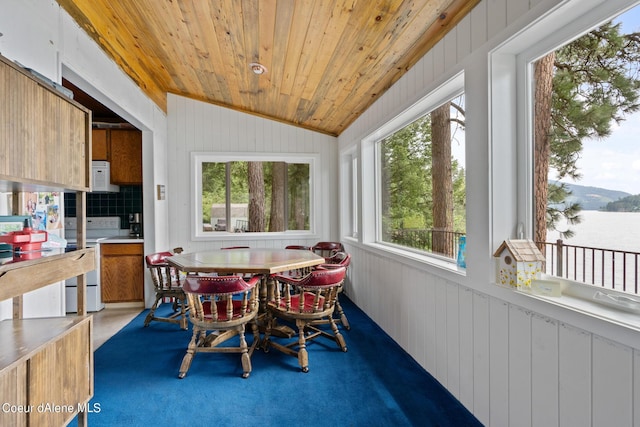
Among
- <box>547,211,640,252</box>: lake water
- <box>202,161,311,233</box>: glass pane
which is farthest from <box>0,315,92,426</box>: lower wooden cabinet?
<box>202,161,311,233</box>: glass pane

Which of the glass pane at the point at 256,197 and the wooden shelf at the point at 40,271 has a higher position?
the glass pane at the point at 256,197

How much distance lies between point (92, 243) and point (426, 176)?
400 centimetres

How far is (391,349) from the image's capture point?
8.87 ft

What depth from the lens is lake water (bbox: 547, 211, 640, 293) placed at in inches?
46.8

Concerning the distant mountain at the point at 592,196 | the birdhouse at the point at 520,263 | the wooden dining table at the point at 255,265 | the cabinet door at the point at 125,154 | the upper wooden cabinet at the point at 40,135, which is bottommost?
the wooden dining table at the point at 255,265

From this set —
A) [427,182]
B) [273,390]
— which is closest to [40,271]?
[273,390]

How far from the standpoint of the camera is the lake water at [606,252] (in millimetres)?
1189

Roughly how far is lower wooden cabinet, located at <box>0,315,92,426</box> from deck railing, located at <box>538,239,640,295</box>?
2.32 meters

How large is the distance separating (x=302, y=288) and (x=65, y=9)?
8.42 feet

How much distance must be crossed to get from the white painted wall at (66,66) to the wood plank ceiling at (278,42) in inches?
6.2

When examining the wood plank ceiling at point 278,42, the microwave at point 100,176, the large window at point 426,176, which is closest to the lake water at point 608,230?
the large window at point 426,176

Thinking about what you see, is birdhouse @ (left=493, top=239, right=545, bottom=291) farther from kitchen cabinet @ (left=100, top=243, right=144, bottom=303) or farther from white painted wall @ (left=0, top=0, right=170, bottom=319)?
kitchen cabinet @ (left=100, top=243, right=144, bottom=303)

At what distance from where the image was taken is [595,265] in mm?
1335

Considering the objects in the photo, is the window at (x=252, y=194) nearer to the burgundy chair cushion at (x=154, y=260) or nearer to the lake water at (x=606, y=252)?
the burgundy chair cushion at (x=154, y=260)
